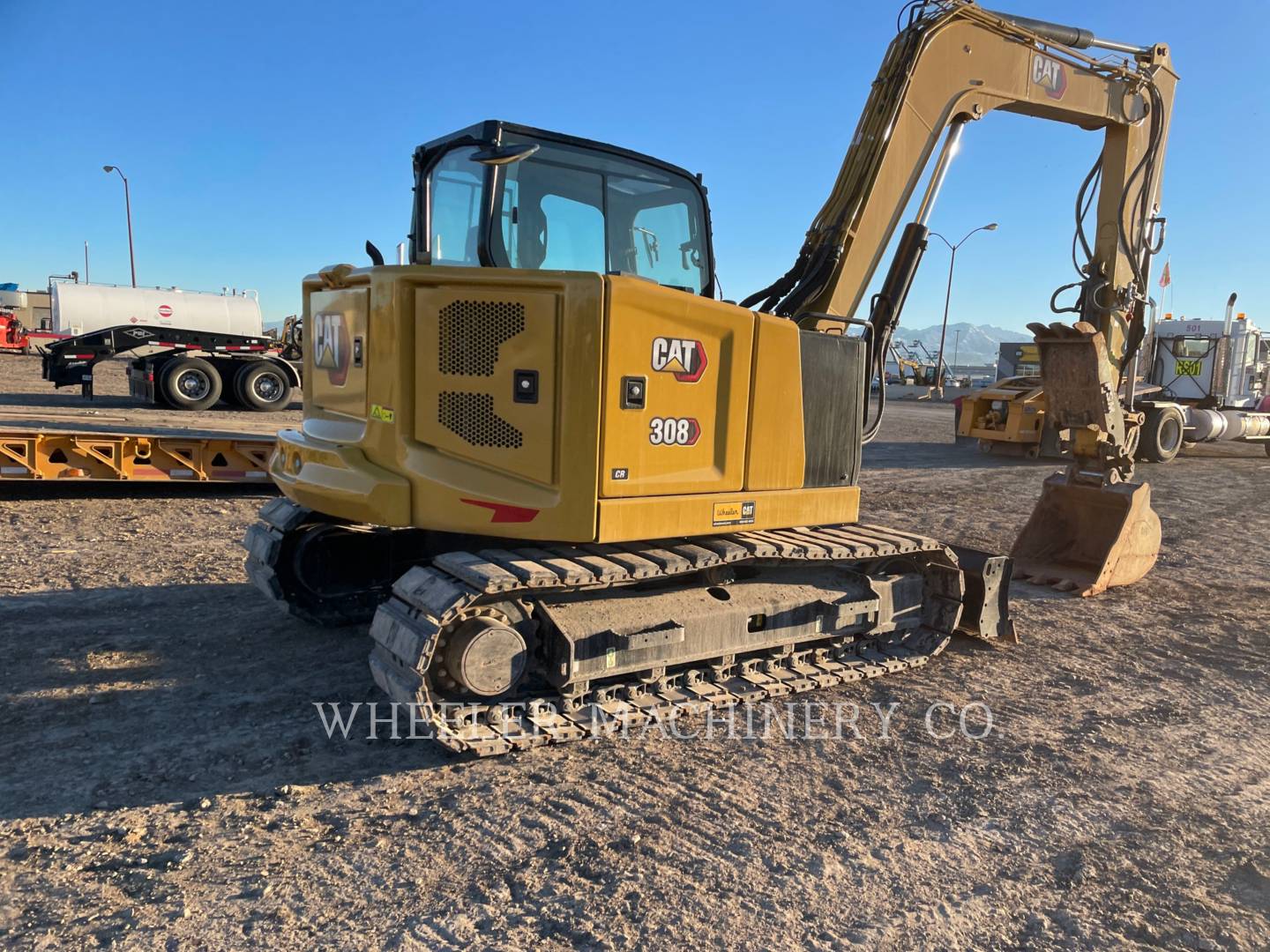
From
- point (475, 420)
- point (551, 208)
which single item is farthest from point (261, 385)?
point (475, 420)

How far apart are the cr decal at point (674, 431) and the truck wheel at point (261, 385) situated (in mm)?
16441

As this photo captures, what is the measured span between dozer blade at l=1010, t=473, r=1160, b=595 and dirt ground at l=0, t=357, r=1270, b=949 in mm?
1273

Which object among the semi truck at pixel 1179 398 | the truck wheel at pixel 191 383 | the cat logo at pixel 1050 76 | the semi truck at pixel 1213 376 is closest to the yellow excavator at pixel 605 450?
the cat logo at pixel 1050 76

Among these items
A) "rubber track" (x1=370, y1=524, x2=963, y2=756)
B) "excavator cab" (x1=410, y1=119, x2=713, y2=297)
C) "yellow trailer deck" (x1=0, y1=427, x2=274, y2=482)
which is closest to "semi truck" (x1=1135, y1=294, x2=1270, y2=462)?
"rubber track" (x1=370, y1=524, x2=963, y2=756)

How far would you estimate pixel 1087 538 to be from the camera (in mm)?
7684

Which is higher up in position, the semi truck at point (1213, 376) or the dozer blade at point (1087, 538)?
the semi truck at point (1213, 376)

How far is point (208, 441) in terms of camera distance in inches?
387

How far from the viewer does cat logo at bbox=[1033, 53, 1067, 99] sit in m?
6.66

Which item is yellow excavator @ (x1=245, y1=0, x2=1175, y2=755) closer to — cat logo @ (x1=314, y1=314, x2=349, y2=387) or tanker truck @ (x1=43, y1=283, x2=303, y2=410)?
cat logo @ (x1=314, y1=314, x2=349, y2=387)

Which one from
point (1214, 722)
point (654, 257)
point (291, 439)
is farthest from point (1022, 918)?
point (291, 439)

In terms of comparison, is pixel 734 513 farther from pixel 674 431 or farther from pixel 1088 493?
pixel 1088 493

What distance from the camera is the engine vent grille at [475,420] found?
4086 millimetres

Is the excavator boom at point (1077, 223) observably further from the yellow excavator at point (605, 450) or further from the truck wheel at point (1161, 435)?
the truck wheel at point (1161, 435)

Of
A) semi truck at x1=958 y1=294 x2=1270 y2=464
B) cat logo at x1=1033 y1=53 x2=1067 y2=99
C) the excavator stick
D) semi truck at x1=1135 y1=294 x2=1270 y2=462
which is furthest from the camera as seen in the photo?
semi truck at x1=1135 y1=294 x2=1270 y2=462
